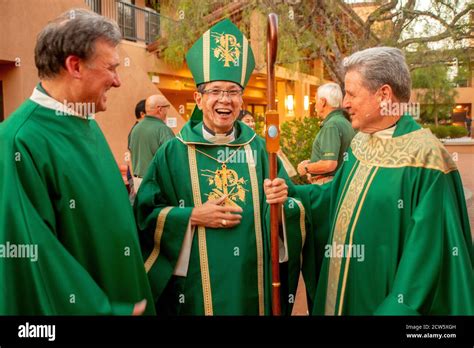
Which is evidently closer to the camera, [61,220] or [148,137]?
[61,220]

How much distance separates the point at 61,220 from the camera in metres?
1.92

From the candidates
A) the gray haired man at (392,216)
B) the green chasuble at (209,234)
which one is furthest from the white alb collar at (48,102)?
the gray haired man at (392,216)

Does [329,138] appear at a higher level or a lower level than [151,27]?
lower

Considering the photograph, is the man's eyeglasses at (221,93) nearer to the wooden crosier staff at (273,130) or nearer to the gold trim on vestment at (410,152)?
the wooden crosier staff at (273,130)

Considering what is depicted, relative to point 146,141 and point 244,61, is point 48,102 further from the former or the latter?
point 146,141

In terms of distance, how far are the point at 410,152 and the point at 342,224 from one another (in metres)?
0.47

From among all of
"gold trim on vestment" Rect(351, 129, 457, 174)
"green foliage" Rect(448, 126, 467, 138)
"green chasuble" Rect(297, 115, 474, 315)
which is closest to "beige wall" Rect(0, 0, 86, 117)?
"green chasuble" Rect(297, 115, 474, 315)

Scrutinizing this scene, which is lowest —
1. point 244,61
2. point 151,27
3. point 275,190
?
point 275,190

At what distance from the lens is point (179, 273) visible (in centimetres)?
264

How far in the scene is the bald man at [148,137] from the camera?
5.54 metres

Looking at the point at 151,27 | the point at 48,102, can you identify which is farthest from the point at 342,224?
the point at 151,27

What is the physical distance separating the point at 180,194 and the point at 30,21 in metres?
4.72

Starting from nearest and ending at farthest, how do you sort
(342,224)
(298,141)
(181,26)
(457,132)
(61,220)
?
1. (61,220)
2. (342,224)
3. (298,141)
4. (457,132)
5. (181,26)

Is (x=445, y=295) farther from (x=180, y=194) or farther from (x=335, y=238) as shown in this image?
(x=180, y=194)
